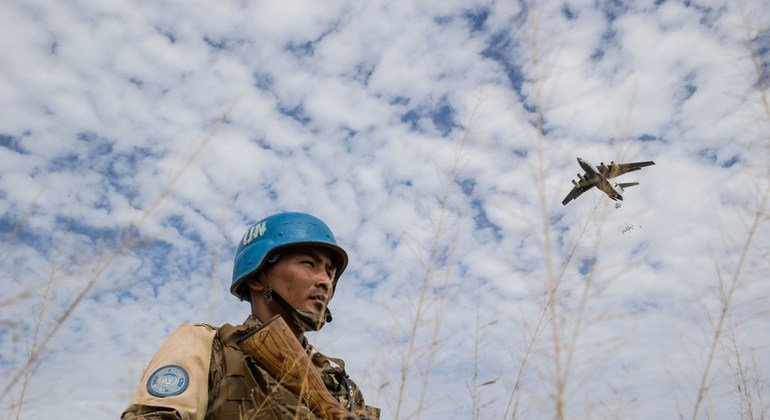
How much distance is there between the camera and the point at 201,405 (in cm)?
246

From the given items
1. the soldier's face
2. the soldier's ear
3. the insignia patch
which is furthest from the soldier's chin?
the insignia patch

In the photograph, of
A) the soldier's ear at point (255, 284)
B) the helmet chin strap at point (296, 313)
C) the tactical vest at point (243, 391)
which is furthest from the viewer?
the soldier's ear at point (255, 284)

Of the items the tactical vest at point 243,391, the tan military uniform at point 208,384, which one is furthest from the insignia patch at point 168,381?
the tactical vest at point 243,391

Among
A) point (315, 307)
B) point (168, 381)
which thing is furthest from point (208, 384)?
point (315, 307)

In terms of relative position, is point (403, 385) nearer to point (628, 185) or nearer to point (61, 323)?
point (61, 323)

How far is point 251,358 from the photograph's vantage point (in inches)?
104

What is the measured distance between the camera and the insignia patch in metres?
2.30

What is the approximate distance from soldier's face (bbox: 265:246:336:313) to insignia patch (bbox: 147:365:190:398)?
3.01 feet

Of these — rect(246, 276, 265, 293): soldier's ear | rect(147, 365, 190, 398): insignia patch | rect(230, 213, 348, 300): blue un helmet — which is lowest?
rect(147, 365, 190, 398): insignia patch

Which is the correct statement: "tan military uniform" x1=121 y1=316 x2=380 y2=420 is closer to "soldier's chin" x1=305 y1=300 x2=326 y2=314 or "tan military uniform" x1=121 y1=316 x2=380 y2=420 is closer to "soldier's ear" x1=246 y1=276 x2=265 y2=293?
"soldier's chin" x1=305 y1=300 x2=326 y2=314

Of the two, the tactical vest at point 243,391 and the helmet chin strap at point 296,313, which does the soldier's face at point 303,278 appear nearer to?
the helmet chin strap at point 296,313

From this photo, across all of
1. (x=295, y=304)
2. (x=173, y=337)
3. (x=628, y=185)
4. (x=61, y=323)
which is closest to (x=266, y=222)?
(x=295, y=304)

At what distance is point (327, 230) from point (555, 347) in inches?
95.5

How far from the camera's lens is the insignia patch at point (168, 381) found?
2305mm
